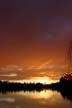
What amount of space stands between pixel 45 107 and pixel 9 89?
274 feet

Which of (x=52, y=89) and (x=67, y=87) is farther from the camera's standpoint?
(x=52, y=89)

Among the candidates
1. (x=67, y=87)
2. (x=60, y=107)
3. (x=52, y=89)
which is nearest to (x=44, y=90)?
(x=52, y=89)

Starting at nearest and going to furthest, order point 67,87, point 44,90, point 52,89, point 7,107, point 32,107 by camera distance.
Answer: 1. point 7,107
2. point 32,107
3. point 67,87
4. point 52,89
5. point 44,90

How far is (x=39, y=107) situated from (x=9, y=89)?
83.2 meters

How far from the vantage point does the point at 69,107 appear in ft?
277

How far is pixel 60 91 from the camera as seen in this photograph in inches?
6073

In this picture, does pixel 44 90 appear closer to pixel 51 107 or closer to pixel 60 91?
pixel 60 91

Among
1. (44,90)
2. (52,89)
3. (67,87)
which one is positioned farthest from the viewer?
(44,90)

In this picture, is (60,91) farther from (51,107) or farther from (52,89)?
(51,107)

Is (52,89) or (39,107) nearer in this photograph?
(39,107)

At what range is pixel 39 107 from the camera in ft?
276

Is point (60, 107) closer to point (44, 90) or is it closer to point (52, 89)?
point (52, 89)

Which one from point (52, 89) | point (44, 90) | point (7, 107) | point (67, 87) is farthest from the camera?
point (44, 90)

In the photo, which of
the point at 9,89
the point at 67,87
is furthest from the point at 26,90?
the point at 67,87
